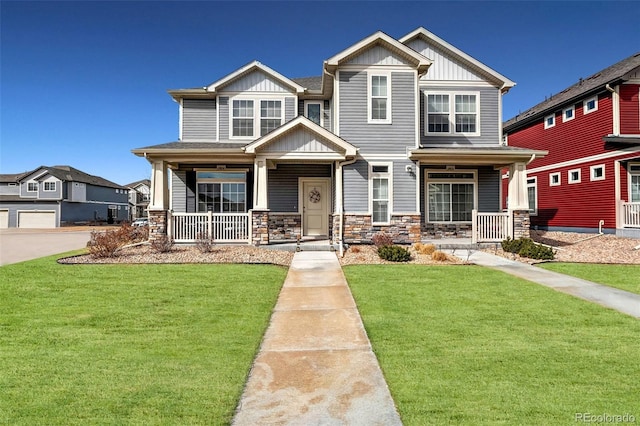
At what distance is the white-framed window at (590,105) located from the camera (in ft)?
56.3

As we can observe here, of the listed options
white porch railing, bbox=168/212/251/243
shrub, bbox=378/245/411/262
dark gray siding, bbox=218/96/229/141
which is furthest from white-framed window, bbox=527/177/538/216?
dark gray siding, bbox=218/96/229/141

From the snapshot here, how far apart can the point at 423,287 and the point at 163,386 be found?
520 cm

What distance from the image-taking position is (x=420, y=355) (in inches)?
151

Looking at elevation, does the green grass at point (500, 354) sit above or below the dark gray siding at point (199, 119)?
below

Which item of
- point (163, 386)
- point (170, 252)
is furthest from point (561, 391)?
point (170, 252)

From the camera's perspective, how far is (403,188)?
44.4ft

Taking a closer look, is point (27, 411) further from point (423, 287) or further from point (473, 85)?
point (473, 85)

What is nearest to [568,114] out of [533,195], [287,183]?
[533,195]

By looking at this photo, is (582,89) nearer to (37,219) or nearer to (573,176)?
(573,176)

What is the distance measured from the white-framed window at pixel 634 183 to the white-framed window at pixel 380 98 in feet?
38.3

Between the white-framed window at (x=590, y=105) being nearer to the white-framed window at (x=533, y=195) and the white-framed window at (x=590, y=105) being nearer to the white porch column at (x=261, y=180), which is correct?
the white-framed window at (x=533, y=195)

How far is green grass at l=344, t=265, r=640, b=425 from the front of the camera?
2.86 metres

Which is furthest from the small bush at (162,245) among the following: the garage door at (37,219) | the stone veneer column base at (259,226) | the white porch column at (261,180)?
the garage door at (37,219)

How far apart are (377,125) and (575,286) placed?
27.6ft
